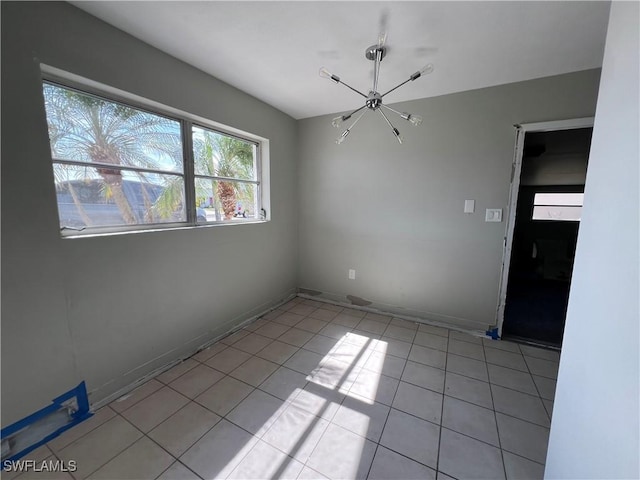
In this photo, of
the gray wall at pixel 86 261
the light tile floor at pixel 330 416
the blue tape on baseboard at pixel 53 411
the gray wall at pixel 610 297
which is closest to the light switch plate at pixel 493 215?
the light tile floor at pixel 330 416

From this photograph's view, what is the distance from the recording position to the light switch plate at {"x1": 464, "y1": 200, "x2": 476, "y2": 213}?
2498mm

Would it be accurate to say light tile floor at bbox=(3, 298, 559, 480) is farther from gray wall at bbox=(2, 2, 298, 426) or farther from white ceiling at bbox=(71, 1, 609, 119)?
white ceiling at bbox=(71, 1, 609, 119)

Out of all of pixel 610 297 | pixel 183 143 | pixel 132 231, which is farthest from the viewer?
pixel 183 143

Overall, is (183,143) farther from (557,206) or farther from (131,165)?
(557,206)

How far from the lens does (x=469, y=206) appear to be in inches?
99.0

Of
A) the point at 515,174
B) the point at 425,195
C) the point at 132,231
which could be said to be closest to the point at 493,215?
the point at 515,174

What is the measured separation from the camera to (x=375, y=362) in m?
2.13

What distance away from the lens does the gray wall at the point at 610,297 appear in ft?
2.20

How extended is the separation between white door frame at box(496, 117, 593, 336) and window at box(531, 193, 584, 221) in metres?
2.53

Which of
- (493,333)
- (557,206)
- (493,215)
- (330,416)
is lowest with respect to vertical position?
(330,416)

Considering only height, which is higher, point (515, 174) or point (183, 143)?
point (183, 143)

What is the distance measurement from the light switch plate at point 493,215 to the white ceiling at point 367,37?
1152mm

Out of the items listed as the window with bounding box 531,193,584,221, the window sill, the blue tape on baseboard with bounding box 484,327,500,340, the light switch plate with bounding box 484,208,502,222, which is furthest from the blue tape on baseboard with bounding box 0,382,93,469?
the window with bounding box 531,193,584,221

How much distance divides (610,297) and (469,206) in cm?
192
